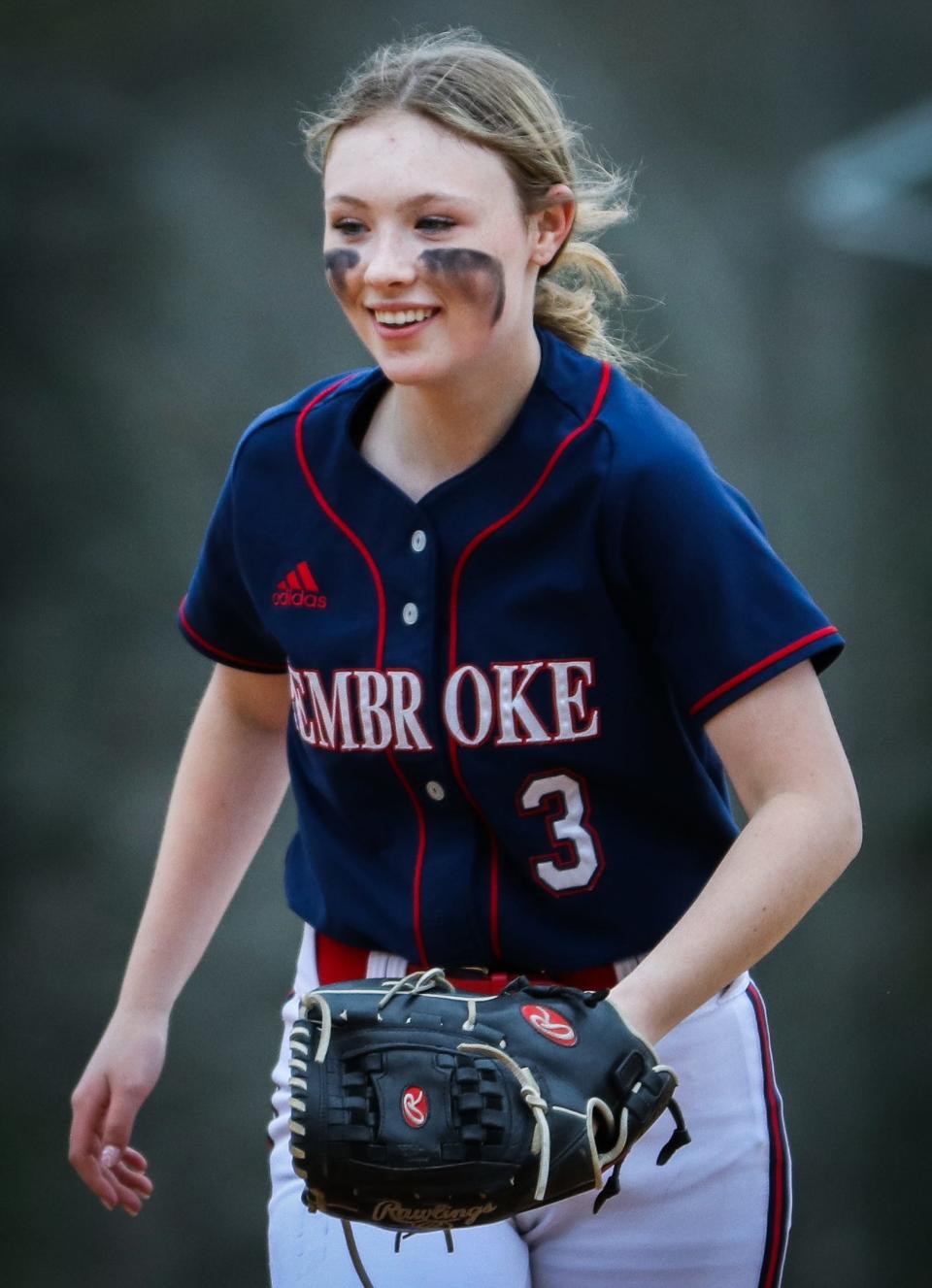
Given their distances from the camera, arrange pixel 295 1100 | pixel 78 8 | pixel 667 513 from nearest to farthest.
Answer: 1. pixel 295 1100
2. pixel 667 513
3. pixel 78 8

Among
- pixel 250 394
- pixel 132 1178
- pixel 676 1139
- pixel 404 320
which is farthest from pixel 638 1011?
pixel 250 394

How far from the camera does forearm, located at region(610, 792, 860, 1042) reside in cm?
126

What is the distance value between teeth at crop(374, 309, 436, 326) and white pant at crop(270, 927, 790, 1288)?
54 centimetres

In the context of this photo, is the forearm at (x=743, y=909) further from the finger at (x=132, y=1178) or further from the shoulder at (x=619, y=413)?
the finger at (x=132, y=1178)

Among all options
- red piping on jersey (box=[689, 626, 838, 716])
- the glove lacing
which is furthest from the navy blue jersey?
the glove lacing

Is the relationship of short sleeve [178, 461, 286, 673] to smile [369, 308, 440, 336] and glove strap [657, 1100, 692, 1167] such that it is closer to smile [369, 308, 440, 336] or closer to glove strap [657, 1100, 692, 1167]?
smile [369, 308, 440, 336]

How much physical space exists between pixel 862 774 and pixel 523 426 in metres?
2.26

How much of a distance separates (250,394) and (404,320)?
6.02ft

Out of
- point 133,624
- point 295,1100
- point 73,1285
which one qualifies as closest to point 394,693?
point 295,1100

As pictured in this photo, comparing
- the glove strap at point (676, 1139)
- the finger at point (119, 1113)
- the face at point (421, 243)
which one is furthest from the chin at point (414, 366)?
the finger at point (119, 1113)

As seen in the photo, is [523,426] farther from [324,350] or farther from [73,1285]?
[73,1285]

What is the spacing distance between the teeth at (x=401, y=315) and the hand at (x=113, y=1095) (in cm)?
71

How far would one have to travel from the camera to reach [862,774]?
3525 mm

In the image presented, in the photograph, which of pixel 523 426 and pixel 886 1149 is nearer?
pixel 523 426
